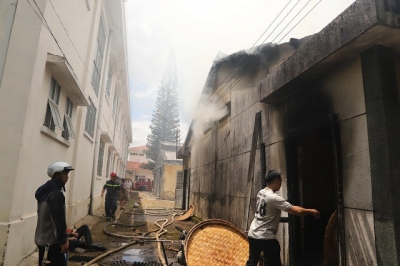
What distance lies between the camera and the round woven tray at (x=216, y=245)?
178 inches

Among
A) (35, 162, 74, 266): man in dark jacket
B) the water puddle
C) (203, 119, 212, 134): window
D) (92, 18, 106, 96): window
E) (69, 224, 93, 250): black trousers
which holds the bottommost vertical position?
the water puddle

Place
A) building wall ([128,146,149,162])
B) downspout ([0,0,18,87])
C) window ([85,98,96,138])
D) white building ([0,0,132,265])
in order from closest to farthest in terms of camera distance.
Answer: white building ([0,0,132,265]) < downspout ([0,0,18,87]) < window ([85,98,96,138]) < building wall ([128,146,149,162])

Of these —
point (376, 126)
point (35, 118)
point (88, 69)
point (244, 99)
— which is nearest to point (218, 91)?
point (244, 99)

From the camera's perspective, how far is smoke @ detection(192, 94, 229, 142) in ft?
30.0

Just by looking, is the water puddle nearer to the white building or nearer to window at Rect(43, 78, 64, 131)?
the white building

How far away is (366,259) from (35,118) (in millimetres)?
5671

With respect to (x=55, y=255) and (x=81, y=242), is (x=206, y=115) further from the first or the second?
(x=55, y=255)

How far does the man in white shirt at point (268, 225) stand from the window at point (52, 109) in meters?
4.90

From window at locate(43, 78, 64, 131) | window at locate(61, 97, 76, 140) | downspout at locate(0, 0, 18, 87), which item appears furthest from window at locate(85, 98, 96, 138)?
downspout at locate(0, 0, 18, 87)

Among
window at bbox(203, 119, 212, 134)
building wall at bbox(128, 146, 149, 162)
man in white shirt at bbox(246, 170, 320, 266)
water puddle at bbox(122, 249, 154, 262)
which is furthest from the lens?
building wall at bbox(128, 146, 149, 162)

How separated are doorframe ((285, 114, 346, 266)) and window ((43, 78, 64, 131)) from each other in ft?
16.9

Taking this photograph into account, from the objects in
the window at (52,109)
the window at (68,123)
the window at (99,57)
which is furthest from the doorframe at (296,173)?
the window at (99,57)

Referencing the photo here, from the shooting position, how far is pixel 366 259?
2840 mm

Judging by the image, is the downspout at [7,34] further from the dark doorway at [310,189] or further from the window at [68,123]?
the dark doorway at [310,189]
